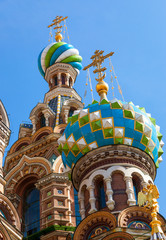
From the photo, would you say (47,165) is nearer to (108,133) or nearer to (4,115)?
(4,115)

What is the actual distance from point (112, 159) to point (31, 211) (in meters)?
4.59

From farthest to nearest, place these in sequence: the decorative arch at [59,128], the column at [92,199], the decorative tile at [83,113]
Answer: the decorative arch at [59,128] → the decorative tile at [83,113] → the column at [92,199]

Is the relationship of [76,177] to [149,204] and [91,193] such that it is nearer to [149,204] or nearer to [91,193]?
[91,193]

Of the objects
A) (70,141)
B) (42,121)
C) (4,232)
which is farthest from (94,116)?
(42,121)

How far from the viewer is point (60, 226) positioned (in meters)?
19.0

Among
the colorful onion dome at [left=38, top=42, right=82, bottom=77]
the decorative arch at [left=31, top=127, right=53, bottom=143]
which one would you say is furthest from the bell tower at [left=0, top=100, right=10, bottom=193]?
the colorful onion dome at [left=38, top=42, right=82, bottom=77]

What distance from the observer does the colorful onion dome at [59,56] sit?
27250 millimetres

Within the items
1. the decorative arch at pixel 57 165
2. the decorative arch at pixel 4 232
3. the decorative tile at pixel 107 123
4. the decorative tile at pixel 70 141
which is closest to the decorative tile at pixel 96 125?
the decorative tile at pixel 107 123

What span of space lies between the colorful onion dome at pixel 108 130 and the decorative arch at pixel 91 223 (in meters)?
2.12

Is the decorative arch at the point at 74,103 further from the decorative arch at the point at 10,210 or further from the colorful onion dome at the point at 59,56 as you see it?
the decorative arch at the point at 10,210

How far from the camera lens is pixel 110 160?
17.7 m

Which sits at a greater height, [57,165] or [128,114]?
[57,165]

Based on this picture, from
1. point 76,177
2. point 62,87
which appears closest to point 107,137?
point 76,177

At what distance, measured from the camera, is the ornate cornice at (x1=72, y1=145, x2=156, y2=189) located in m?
17.7
